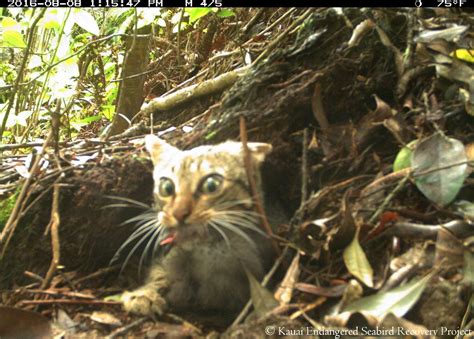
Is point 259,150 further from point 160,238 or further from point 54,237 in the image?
point 54,237

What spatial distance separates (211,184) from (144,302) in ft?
1.28

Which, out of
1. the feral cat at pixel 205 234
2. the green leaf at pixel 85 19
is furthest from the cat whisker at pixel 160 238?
the green leaf at pixel 85 19

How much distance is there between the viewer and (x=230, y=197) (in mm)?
1438

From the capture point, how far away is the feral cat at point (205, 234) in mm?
1399

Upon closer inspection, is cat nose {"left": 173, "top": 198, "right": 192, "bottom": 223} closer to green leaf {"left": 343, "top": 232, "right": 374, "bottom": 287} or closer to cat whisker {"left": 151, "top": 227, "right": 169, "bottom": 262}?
cat whisker {"left": 151, "top": 227, "right": 169, "bottom": 262}

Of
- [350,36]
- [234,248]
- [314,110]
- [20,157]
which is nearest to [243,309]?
[234,248]

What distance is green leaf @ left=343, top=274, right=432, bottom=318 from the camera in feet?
4.02

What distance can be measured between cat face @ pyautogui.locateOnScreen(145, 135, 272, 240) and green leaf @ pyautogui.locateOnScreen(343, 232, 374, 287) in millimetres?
277

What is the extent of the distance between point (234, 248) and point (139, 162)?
0.46 metres

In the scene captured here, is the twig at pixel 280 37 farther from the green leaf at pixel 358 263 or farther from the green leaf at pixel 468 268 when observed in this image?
the green leaf at pixel 468 268

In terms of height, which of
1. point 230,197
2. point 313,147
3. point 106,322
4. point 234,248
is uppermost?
point 313,147

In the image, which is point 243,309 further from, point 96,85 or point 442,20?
point 96,85

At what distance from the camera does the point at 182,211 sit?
4.47 ft

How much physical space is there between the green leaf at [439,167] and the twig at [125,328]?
0.87m
